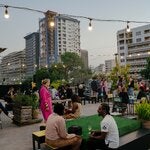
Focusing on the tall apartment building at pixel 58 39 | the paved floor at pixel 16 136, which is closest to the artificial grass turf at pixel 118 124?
the paved floor at pixel 16 136

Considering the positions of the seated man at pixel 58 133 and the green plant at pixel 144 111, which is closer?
the seated man at pixel 58 133

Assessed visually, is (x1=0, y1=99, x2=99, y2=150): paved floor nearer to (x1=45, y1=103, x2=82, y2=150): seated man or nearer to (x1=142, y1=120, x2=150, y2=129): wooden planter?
(x1=45, y1=103, x2=82, y2=150): seated man

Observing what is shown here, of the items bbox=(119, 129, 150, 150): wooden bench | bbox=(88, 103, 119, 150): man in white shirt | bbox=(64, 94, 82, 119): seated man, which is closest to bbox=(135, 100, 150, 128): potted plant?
bbox=(119, 129, 150, 150): wooden bench

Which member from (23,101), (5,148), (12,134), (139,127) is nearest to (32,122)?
(23,101)

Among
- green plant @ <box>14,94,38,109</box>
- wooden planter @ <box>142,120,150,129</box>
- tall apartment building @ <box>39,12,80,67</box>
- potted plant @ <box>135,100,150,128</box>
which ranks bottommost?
wooden planter @ <box>142,120,150,129</box>

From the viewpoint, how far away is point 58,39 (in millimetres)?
161500

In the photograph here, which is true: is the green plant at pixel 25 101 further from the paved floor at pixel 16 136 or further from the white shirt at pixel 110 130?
the white shirt at pixel 110 130

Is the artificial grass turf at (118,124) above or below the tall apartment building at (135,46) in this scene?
below

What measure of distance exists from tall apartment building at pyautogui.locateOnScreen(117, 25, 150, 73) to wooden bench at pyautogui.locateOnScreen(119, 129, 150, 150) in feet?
326

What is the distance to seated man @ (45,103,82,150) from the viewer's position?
5.81 meters

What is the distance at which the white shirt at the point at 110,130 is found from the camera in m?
5.76

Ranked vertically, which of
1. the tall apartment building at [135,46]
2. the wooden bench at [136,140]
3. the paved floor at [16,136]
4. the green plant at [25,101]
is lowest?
the paved floor at [16,136]

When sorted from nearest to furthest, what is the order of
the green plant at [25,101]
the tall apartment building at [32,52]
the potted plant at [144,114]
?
the potted plant at [144,114]
the green plant at [25,101]
the tall apartment building at [32,52]

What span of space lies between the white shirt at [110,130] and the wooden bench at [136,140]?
49cm
